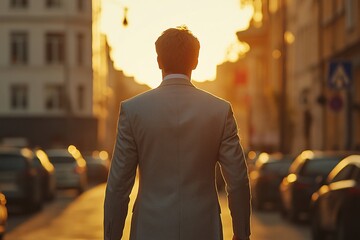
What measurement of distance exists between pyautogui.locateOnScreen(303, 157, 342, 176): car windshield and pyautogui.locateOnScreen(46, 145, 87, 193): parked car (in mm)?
18266

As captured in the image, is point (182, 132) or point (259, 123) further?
point (259, 123)

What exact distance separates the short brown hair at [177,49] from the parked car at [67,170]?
114 feet

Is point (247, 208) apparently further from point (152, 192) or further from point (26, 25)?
point (26, 25)

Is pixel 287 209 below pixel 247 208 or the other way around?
below

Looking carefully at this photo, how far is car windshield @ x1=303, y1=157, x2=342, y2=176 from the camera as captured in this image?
74.3 ft

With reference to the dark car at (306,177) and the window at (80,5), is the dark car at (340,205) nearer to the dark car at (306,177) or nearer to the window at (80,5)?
the dark car at (306,177)

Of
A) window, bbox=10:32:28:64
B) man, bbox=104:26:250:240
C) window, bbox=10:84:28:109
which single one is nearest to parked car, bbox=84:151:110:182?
window, bbox=10:84:28:109

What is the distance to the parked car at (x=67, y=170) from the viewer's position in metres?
40.3

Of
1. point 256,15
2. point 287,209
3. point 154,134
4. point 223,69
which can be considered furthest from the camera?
point 223,69

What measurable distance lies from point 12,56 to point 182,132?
72606mm

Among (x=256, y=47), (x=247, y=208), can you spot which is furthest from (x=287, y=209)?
(x=256, y=47)

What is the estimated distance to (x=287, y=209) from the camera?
2447 centimetres

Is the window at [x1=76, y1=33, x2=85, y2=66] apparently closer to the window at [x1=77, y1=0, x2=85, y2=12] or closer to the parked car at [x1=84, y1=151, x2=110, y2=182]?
the window at [x1=77, y1=0, x2=85, y2=12]

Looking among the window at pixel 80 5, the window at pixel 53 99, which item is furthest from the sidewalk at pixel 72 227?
the window at pixel 80 5
